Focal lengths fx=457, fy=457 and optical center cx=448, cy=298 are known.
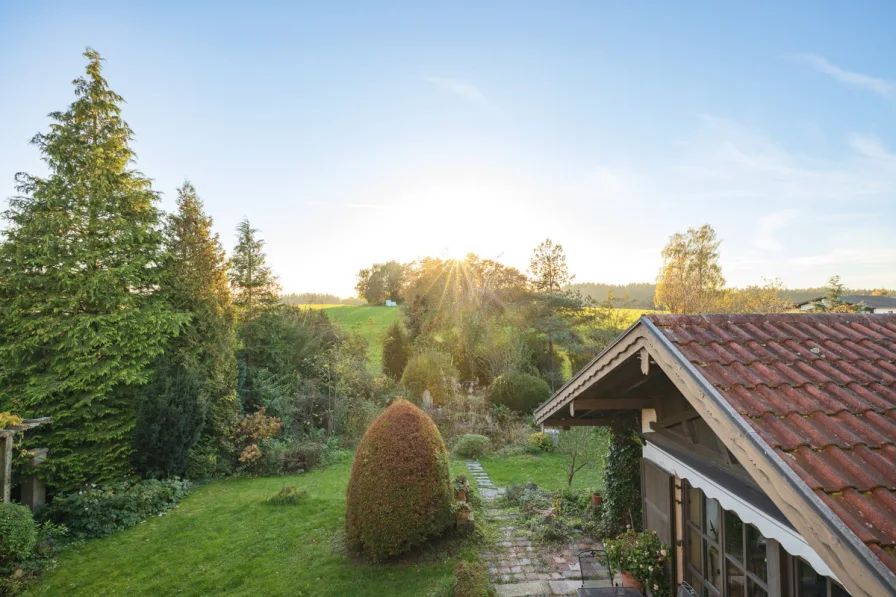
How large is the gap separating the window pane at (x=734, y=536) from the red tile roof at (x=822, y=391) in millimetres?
1716

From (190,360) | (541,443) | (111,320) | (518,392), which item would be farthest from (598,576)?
A: (111,320)

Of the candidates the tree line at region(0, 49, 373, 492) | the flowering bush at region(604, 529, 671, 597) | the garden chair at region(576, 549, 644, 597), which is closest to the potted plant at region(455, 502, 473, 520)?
the garden chair at region(576, 549, 644, 597)

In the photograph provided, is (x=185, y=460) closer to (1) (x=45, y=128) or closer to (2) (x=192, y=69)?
(1) (x=45, y=128)

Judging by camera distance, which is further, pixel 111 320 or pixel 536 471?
pixel 536 471

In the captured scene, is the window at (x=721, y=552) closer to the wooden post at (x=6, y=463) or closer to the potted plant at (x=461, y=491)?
the potted plant at (x=461, y=491)

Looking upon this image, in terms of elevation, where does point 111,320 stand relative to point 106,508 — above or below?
above

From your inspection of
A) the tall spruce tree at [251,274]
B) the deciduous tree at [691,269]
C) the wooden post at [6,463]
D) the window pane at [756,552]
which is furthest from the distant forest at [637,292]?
the wooden post at [6,463]

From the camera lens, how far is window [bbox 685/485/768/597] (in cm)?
379

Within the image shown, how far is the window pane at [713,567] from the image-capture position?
14.3 ft

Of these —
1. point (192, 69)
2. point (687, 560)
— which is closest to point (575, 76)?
point (192, 69)

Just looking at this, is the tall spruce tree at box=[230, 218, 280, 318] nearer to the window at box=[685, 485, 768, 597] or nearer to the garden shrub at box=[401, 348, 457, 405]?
the garden shrub at box=[401, 348, 457, 405]

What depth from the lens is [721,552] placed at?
14.0 ft

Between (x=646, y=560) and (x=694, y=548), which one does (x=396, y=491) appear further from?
(x=694, y=548)

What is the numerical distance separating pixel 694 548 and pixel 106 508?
35.1 ft
